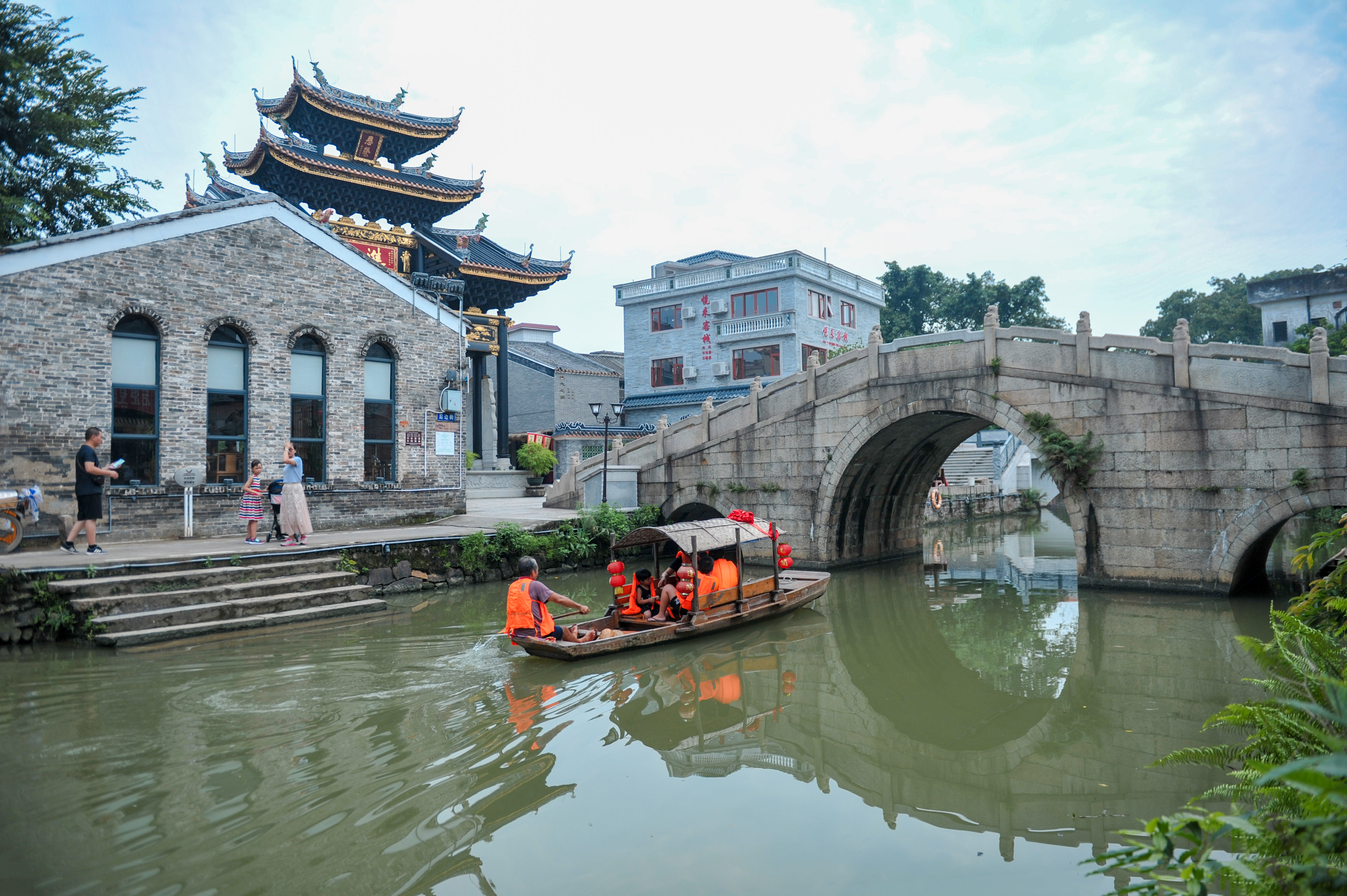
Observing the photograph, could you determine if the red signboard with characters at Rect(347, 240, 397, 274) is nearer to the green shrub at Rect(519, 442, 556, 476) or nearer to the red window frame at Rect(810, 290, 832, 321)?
the green shrub at Rect(519, 442, 556, 476)

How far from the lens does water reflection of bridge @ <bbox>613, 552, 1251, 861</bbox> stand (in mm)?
5156

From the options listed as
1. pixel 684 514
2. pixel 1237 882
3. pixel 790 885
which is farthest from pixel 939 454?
pixel 1237 882

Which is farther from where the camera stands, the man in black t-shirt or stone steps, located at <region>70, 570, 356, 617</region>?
the man in black t-shirt

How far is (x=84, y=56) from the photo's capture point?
47.0 ft

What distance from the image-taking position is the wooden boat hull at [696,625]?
787 centimetres

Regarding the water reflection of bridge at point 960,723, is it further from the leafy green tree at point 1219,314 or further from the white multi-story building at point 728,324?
the leafy green tree at point 1219,314

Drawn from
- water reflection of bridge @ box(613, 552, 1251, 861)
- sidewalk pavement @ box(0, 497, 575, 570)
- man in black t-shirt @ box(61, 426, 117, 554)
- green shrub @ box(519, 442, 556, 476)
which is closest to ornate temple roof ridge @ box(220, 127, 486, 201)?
green shrub @ box(519, 442, 556, 476)

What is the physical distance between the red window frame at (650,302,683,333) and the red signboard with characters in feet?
34.0

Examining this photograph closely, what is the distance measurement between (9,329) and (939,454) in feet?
51.0

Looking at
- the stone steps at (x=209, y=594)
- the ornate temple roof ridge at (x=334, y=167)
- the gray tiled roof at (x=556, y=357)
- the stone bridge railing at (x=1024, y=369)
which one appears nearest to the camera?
the stone steps at (x=209, y=594)

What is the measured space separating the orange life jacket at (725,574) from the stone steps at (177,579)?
5256 millimetres

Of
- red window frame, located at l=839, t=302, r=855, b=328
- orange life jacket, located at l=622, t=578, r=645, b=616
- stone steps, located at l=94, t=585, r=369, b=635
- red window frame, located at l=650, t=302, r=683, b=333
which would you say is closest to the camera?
stone steps, located at l=94, t=585, r=369, b=635

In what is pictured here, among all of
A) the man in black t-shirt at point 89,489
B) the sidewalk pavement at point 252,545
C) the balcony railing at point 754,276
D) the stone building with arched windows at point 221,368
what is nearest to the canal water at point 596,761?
the sidewalk pavement at point 252,545

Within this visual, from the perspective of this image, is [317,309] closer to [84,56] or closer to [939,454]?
[84,56]
